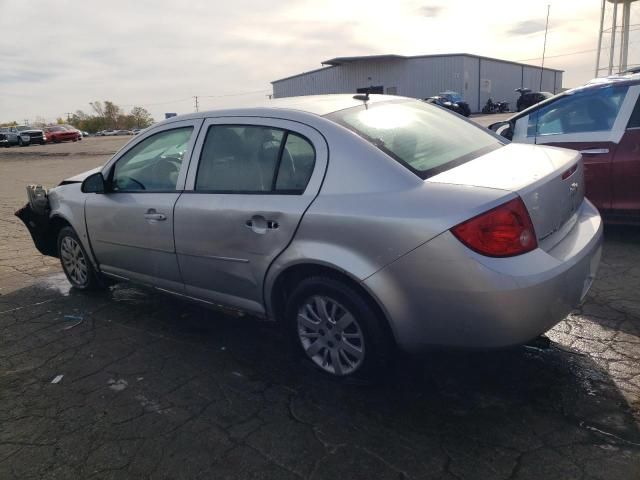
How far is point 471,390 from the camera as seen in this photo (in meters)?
2.82

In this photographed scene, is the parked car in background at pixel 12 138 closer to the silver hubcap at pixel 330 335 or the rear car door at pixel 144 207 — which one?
the rear car door at pixel 144 207

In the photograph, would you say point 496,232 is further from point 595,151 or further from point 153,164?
point 595,151

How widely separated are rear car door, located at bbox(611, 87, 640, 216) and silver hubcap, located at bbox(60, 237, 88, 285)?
5.03 metres

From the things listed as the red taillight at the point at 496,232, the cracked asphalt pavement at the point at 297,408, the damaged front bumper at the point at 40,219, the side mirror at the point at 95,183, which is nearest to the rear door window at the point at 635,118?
the cracked asphalt pavement at the point at 297,408

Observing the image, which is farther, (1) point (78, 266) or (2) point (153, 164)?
(1) point (78, 266)

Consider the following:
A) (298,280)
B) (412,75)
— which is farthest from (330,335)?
(412,75)

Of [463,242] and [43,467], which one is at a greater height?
[463,242]

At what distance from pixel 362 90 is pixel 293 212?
138cm

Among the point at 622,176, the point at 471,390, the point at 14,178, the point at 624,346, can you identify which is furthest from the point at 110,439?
the point at 14,178

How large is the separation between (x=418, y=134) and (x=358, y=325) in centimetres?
121

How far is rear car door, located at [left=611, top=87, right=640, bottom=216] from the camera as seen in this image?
479 centimetres

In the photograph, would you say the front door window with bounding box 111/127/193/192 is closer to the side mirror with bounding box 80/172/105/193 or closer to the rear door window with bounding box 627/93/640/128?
the side mirror with bounding box 80/172/105/193

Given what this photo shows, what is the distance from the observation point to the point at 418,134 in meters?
3.10

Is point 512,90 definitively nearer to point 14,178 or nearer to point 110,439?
point 14,178
